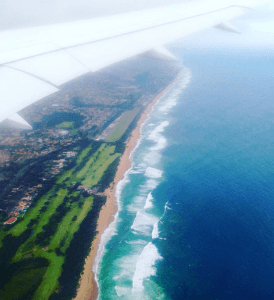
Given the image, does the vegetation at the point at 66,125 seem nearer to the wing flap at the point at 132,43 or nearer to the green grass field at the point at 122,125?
the green grass field at the point at 122,125

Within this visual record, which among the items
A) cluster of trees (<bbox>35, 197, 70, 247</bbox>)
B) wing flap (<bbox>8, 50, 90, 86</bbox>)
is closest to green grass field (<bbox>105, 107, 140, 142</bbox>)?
cluster of trees (<bbox>35, 197, 70, 247</bbox>)

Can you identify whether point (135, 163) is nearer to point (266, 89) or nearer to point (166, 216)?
point (166, 216)

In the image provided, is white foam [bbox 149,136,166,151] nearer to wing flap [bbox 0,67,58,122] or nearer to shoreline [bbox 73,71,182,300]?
shoreline [bbox 73,71,182,300]

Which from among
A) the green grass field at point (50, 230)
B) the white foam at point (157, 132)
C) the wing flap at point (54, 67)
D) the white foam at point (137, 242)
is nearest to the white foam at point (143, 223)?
the white foam at point (137, 242)

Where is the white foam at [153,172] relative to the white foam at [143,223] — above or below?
above

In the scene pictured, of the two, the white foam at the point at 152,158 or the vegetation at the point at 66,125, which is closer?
the white foam at the point at 152,158

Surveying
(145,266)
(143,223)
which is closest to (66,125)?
(143,223)

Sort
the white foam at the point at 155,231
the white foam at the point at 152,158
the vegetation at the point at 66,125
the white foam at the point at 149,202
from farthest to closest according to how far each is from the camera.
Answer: the vegetation at the point at 66,125 < the white foam at the point at 152,158 < the white foam at the point at 149,202 < the white foam at the point at 155,231

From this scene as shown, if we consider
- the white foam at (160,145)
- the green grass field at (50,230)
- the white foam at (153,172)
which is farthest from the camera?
the white foam at (160,145)
